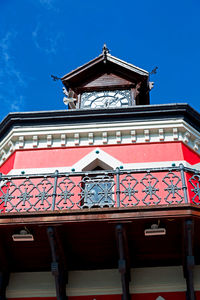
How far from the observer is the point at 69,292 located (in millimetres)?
8828

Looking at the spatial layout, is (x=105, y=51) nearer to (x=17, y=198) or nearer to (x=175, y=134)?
(x=175, y=134)

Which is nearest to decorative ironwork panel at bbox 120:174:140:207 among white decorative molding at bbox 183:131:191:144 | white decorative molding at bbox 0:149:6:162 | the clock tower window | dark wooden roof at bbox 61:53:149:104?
white decorative molding at bbox 183:131:191:144

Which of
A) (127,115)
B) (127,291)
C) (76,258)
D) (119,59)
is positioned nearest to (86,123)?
(127,115)

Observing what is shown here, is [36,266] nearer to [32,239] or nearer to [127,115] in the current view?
[32,239]

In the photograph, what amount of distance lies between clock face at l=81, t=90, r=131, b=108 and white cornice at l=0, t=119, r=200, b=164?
2041 millimetres

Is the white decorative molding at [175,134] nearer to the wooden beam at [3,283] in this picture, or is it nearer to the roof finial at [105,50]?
the roof finial at [105,50]

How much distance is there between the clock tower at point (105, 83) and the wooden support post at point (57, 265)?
6510mm

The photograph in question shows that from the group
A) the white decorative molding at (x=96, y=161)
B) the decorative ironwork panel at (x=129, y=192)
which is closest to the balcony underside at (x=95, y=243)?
the decorative ironwork panel at (x=129, y=192)

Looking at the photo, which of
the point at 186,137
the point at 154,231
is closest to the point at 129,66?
the point at 186,137

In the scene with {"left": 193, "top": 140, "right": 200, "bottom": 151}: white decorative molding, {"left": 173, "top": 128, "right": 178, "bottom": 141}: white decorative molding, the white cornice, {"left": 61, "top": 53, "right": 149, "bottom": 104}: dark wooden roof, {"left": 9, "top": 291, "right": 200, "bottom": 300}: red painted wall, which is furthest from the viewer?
{"left": 61, "top": 53, "right": 149, "bottom": 104}: dark wooden roof

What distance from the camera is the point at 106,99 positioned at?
1425cm

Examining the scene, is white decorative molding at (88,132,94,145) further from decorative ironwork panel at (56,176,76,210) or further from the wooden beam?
the wooden beam

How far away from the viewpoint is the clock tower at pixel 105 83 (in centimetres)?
1423

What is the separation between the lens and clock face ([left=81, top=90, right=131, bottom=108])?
1402cm
